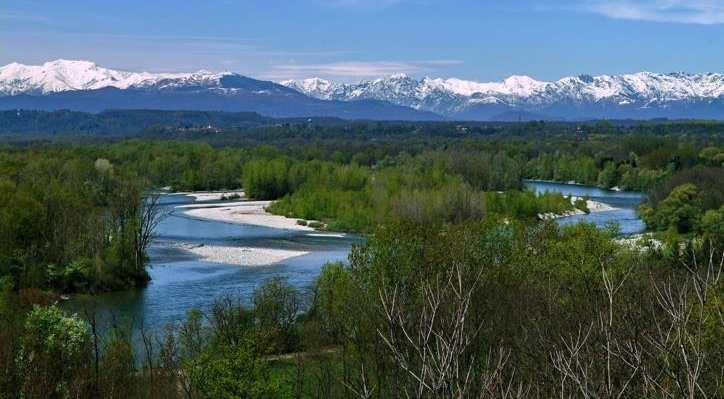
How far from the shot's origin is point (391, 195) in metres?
87.6

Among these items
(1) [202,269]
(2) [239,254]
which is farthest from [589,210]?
(1) [202,269]

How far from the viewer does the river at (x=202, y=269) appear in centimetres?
3944

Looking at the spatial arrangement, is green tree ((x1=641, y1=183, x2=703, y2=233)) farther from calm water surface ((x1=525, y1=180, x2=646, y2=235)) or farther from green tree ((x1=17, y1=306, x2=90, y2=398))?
green tree ((x1=17, y1=306, x2=90, y2=398))

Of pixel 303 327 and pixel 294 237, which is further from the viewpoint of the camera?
pixel 294 237

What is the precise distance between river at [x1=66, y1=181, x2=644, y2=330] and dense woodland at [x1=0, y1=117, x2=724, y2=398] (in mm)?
1886

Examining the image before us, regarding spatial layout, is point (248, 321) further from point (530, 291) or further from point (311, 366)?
point (530, 291)

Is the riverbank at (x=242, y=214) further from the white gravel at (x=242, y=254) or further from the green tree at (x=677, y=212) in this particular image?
the green tree at (x=677, y=212)

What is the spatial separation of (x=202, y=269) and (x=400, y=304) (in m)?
43.3


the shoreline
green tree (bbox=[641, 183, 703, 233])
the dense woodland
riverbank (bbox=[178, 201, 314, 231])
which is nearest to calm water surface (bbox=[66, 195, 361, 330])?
the shoreline

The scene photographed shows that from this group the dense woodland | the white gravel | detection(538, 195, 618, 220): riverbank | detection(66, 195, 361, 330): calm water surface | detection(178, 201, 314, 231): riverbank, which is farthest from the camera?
detection(538, 195, 618, 220): riverbank

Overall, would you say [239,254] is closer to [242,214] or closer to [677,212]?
[242,214]

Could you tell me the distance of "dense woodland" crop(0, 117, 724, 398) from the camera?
918 centimetres

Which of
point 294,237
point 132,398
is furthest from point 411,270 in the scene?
point 294,237

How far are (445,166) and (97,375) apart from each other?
92.2 meters
